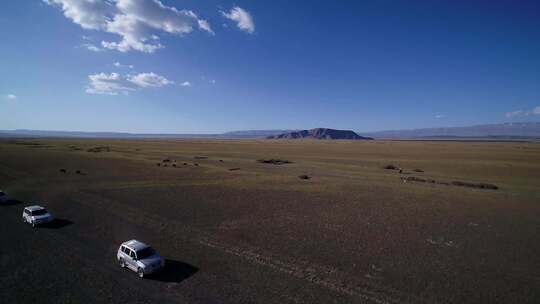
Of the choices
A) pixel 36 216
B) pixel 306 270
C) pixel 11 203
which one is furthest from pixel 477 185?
pixel 11 203

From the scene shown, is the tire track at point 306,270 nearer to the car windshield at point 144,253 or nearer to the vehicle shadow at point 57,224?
the car windshield at point 144,253

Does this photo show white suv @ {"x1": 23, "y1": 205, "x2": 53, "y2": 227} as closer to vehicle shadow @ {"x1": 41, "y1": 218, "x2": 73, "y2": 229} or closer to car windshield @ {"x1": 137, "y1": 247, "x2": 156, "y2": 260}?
vehicle shadow @ {"x1": 41, "y1": 218, "x2": 73, "y2": 229}

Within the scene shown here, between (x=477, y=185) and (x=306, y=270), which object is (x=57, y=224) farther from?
(x=477, y=185)

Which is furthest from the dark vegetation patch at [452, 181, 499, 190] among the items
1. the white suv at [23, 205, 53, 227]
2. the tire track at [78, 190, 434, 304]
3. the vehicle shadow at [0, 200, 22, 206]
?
the vehicle shadow at [0, 200, 22, 206]

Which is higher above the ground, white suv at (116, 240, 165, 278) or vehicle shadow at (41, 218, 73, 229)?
white suv at (116, 240, 165, 278)

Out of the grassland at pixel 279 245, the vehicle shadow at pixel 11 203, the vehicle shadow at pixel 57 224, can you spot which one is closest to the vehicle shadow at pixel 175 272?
the grassland at pixel 279 245

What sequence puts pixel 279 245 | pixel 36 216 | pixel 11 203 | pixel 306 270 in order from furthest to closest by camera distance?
pixel 11 203
pixel 36 216
pixel 279 245
pixel 306 270

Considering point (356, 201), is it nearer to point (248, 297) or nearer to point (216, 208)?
point (216, 208)
